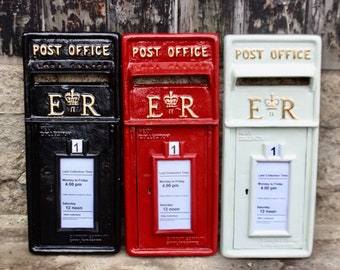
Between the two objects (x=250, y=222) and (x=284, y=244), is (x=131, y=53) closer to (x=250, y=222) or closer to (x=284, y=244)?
(x=250, y=222)

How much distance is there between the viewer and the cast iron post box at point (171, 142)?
88.2 inches

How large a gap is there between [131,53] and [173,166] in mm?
570

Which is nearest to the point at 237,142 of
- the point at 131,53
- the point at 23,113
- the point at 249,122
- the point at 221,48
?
the point at 249,122

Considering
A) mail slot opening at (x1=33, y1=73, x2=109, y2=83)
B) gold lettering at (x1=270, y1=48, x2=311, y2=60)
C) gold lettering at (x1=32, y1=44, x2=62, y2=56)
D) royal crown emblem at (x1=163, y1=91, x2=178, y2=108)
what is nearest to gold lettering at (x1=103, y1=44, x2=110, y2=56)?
mail slot opening at (x1=33, y1=73, x2=109, y2=83)

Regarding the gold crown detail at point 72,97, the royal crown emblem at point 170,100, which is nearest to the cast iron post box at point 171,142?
the royal crown emblem at point 170,100

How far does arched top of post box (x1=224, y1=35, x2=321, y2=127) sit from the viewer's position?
7.25 feet

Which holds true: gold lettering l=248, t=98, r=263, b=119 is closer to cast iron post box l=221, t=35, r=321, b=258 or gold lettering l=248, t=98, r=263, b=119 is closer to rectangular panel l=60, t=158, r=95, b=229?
cast iron post box l=221, t=35, r=321, b=258

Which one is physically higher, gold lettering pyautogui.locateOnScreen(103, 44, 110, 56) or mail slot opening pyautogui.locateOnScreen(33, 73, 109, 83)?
gold lettering pyautogui.locateOnScreen(103, 44, 110, 56)

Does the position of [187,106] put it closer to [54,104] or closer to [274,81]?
[274,81]

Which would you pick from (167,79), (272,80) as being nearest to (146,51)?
(167,79)

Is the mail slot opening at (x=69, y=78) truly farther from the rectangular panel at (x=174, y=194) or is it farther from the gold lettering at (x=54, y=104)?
the rectangular panel at (x=174, y=194)

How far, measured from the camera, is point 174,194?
234 cm

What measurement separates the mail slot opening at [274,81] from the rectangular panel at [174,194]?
46 cm

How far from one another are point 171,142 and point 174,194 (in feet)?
0.84
